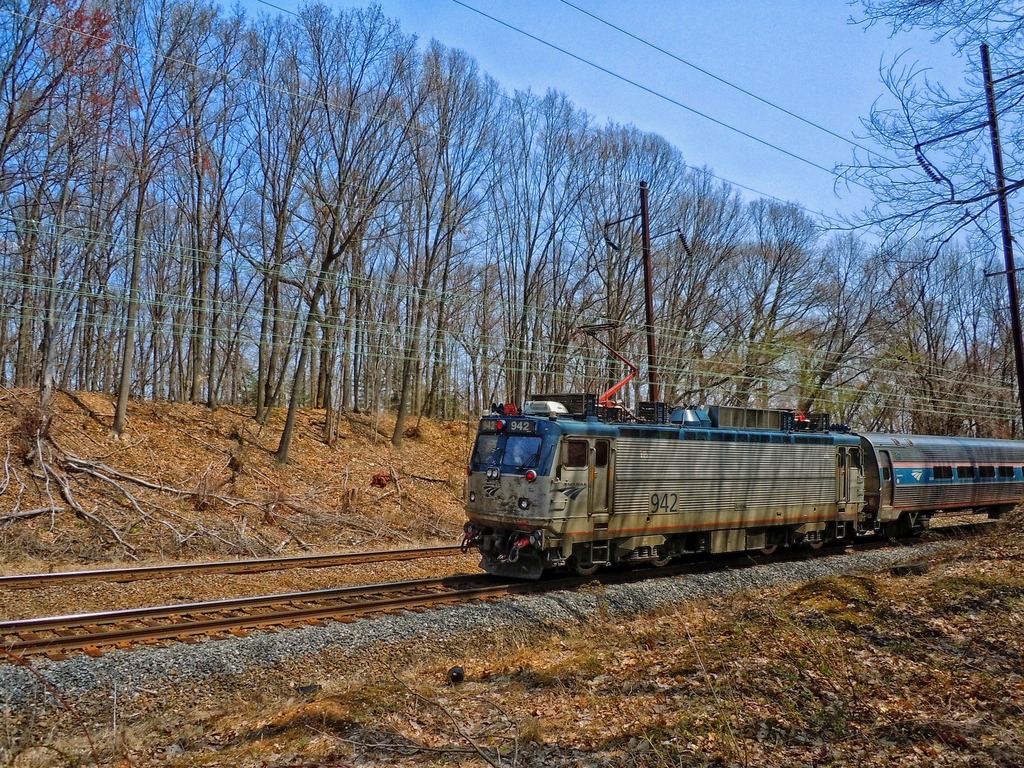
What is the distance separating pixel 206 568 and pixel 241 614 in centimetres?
358

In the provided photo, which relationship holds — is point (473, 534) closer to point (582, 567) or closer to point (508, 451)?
point (508, 451)

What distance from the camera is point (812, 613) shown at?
28.5 feet

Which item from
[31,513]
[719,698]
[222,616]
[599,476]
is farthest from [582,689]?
[31,513]

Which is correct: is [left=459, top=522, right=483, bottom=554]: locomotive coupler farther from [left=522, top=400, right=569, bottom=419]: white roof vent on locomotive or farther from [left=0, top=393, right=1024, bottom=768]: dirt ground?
[left=0, top=393, right=1024, bottom=768]: dirt ground

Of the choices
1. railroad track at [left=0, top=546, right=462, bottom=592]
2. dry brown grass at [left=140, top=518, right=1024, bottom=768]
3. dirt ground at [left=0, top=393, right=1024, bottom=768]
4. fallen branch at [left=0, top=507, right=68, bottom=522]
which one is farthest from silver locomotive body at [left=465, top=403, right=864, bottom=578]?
fallen branch at [left=0, top=507, right=68, bottom=522]

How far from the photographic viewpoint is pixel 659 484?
12820mm

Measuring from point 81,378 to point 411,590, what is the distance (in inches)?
1135

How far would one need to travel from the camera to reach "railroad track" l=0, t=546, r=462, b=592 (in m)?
11.1

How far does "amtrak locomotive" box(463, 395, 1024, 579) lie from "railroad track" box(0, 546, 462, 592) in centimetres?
296

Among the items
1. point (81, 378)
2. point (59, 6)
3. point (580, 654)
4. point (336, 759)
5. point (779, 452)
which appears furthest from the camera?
point (81, 378)

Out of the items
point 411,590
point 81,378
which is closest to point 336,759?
point 411,590

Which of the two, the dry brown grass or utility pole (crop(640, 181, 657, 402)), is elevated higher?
utility pole (crop(640, 181, 657, 402))

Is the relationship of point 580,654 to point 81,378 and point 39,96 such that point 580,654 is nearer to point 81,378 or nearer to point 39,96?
point 39,96

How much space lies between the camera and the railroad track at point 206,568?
1114 cm
